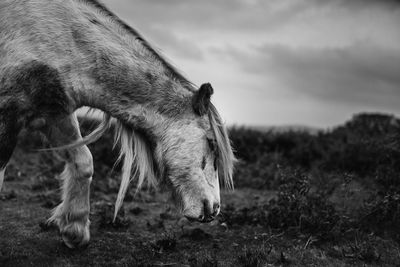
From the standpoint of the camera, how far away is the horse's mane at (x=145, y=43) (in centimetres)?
441

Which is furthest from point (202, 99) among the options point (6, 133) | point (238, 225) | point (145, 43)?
point (238, 225)

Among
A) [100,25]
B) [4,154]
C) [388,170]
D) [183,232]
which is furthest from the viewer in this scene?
[388,170]

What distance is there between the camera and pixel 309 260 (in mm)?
4703

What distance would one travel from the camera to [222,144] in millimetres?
4215

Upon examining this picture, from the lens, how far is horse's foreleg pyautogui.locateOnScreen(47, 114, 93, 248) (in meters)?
4.67

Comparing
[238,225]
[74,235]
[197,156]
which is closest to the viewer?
[197,156]

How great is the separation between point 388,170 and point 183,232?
329cm

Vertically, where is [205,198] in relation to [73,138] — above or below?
below

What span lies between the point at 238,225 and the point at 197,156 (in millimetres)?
1923

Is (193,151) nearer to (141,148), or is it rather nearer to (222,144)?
(222,144)

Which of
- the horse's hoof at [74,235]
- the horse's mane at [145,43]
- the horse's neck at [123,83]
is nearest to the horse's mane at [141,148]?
the horse's neck at [123,83]

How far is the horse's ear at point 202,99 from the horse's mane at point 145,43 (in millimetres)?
267

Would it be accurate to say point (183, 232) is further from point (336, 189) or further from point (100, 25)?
point (336, 189)

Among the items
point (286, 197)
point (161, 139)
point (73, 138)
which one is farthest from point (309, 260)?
point (73, 138)
